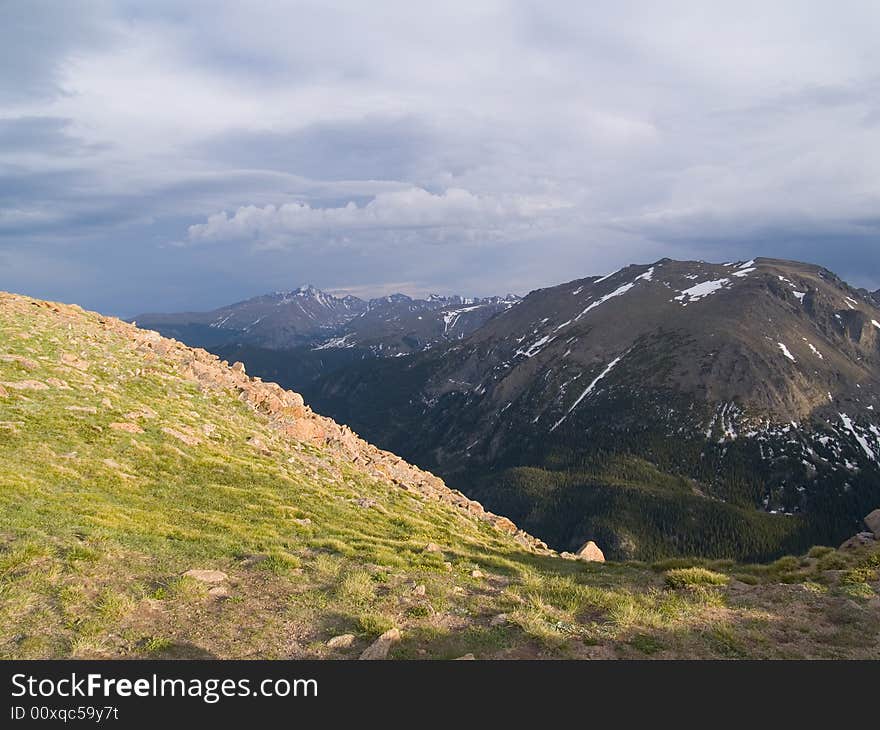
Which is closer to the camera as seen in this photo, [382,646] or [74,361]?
[382,646]

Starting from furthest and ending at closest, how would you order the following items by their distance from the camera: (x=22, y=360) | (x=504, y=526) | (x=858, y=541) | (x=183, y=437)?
1. (x=504, y=526)
2. (x=22, y=360)
3. (x=183, y=437)
4. (x=858, y=541)

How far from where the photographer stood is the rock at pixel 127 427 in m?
30.6

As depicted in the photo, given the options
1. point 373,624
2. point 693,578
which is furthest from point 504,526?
point 373,624

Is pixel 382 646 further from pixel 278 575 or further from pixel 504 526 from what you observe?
pixel 504 526

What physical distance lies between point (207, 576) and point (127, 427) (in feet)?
67.2

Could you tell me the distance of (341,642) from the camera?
1212 cm

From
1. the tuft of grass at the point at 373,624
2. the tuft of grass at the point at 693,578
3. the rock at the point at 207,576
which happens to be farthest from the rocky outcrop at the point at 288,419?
the tuft of grass at the point at 373,624

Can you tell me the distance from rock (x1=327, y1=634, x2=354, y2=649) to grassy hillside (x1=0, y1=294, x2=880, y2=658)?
0.15m

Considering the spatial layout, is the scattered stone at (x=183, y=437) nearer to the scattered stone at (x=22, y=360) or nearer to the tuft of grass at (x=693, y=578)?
the scattered stone at (x=22, y=360)

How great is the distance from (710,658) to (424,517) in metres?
24.2

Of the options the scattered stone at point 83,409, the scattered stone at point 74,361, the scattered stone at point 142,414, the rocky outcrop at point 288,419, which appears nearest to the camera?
the scattered stone at point 83,409

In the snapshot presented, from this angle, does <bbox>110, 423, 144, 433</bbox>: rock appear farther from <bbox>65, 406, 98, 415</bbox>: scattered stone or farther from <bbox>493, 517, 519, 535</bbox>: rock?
<bbox>493, 517, 519, 535</bbox>: rock

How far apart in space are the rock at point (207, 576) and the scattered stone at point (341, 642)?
569 cm

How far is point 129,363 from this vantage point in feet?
146
